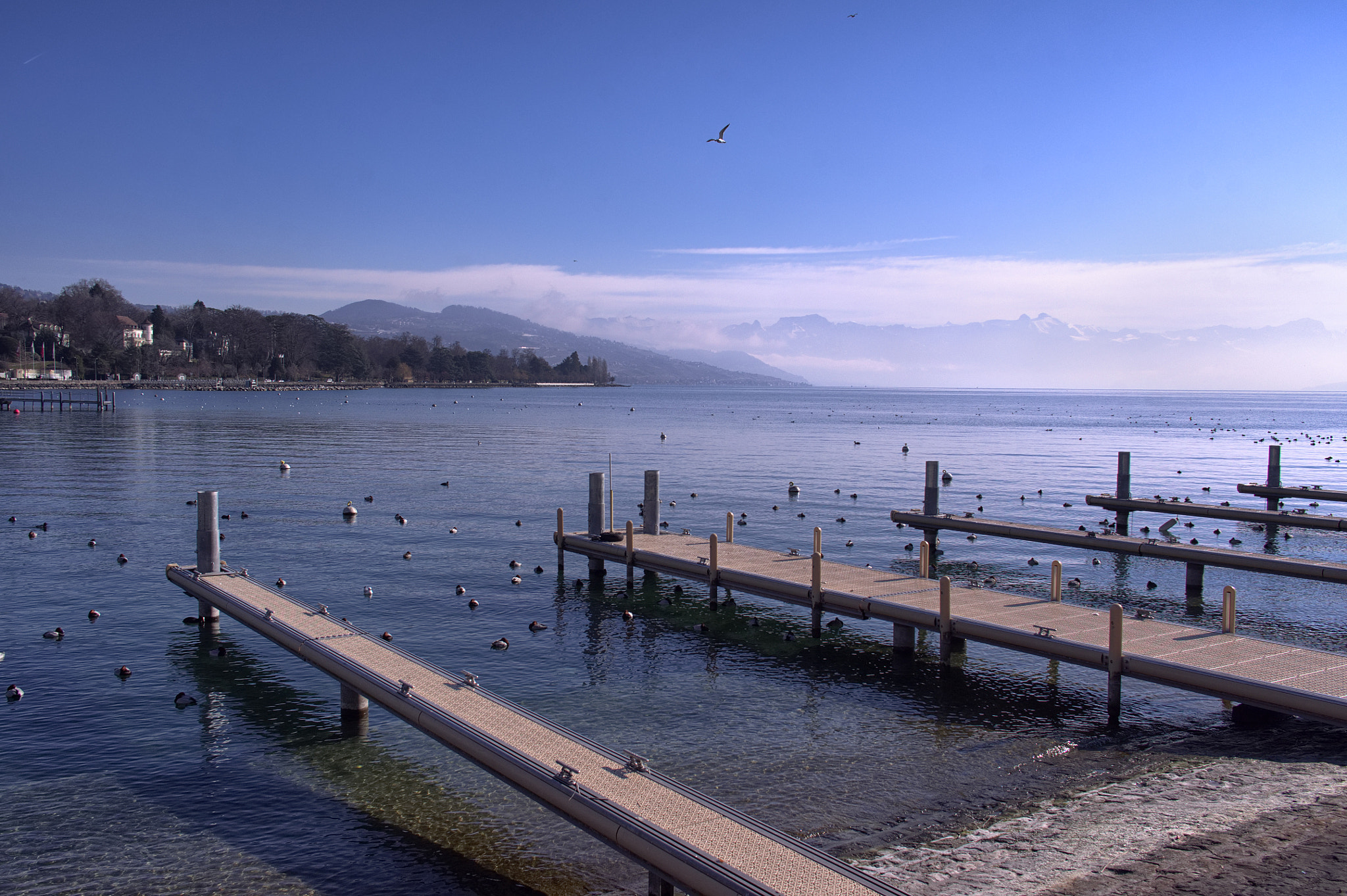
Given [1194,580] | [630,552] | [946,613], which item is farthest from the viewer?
[1194,580]

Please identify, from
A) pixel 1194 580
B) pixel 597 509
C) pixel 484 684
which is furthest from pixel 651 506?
pixel 1194 580

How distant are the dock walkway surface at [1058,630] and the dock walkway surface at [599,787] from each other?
8.82m

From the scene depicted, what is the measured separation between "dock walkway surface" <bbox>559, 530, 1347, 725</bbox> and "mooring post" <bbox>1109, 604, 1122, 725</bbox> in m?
0.14

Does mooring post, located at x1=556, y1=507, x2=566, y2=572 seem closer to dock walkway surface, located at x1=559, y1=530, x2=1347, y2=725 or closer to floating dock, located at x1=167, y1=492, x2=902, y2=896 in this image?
dock walkway surface, located at x1=559, y1=530, x2=1347, y2=725

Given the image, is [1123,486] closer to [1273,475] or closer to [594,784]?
[1273,475]

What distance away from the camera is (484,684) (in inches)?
706

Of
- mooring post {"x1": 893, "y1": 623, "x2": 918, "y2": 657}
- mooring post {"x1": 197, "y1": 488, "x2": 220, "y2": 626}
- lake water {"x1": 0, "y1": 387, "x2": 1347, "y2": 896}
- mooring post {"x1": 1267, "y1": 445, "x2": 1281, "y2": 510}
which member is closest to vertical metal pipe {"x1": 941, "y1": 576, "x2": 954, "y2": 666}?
lake water {"x1": 0, "y1": 387, "x2": 1347, "y2": 896}

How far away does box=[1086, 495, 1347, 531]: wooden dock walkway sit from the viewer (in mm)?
33600

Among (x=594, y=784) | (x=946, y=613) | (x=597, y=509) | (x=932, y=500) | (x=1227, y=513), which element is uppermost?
(x=597, y=509)

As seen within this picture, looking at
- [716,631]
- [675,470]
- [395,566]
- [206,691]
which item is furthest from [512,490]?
[206,691]

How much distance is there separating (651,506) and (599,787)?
1882 centimetres

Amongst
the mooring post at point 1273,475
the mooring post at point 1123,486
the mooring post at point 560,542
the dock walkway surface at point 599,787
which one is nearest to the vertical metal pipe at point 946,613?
the dock walkway surface at point 599,787

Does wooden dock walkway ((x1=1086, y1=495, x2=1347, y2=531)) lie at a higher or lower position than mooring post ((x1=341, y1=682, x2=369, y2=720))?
higher

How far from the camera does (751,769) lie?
46.4 feet
